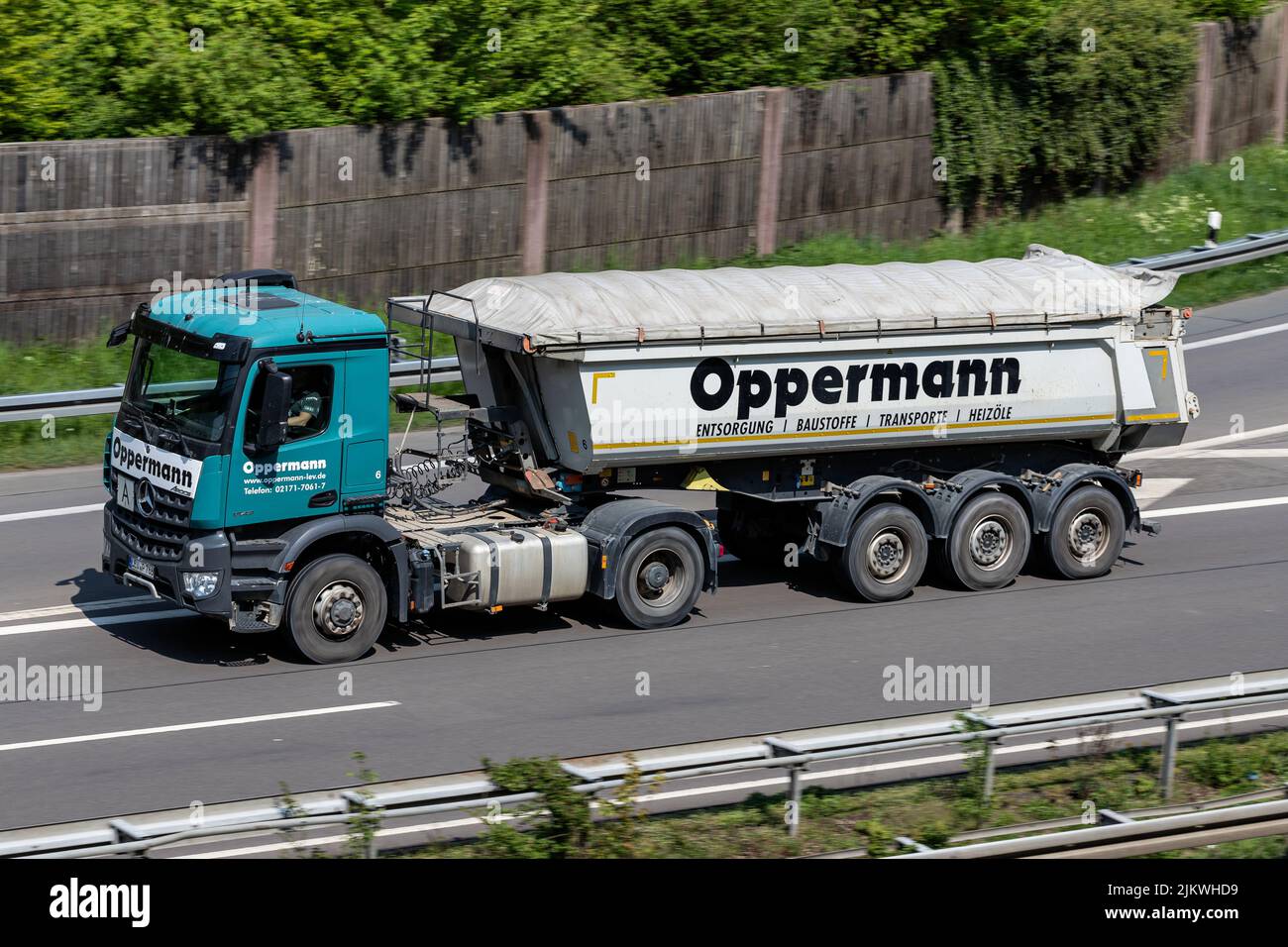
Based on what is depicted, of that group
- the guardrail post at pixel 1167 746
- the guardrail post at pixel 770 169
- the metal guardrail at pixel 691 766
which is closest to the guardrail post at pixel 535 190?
the guardrail post at pixel 770 169

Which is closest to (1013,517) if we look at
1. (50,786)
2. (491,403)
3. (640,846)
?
(491,403)

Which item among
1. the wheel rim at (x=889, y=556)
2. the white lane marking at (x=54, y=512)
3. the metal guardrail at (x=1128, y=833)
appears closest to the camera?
the metal guardrail at (x=1128, y=833)

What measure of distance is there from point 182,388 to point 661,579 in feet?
14.1

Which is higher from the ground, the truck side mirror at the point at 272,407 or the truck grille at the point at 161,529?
the truck side mirror at the point at 272,407

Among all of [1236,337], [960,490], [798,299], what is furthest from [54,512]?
[1236,337]

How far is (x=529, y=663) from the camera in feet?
44.3

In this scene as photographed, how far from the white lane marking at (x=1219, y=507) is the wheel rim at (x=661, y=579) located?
21.8 feet

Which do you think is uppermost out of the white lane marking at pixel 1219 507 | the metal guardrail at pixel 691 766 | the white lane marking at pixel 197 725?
the white lane marking at pixel 1219 507

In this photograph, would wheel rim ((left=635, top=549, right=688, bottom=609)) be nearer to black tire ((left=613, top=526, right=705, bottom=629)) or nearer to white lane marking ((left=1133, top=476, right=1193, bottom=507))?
black tire ((left=613, top=526, right=705, bottom=629))

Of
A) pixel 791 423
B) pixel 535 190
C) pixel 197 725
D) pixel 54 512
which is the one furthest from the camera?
pixel 535 190

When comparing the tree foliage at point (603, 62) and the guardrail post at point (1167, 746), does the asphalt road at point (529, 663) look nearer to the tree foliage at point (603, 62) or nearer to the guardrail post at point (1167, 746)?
the guardrail post at point (1167, 746)

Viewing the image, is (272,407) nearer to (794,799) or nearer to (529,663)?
(529,663)

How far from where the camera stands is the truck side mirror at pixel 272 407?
12.4m

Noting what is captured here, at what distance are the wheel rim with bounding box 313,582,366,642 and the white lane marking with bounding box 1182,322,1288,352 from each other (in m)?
15.1
